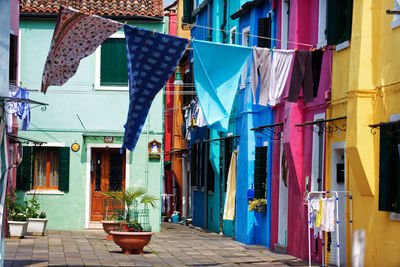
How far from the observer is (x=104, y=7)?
24.5 m

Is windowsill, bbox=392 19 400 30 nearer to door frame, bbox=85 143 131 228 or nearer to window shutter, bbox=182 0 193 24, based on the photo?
door frame, bbox=85 143 131 228

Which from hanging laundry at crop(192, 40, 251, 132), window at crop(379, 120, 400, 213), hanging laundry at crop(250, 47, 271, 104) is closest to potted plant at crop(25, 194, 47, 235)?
hanging laundry at crop(250, 47, 271, 104)

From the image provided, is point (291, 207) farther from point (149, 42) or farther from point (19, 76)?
point (19, 76)

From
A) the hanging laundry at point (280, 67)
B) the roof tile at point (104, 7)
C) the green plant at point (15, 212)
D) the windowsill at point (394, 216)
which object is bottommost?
the green plant at point (15, 212)

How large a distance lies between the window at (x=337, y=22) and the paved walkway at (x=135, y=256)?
4.69 meters

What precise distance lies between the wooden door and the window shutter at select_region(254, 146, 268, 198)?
18.0 ft

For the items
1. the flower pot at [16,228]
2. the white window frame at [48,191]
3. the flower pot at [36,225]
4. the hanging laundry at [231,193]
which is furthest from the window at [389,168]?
the white window frame at [48,191]

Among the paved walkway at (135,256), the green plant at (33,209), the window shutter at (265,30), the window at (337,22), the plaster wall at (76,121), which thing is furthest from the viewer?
the plaster wall at (76,121)

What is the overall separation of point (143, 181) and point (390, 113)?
40.3 ft

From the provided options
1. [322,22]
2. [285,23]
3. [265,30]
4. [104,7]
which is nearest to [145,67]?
[322,22]

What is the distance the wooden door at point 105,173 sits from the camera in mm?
24172

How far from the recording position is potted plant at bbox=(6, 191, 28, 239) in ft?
65.8

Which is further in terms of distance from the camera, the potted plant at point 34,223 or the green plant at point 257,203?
the potted plant at point 34,223

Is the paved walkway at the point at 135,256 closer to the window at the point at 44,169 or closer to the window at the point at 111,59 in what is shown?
the window at the point at 44,169
